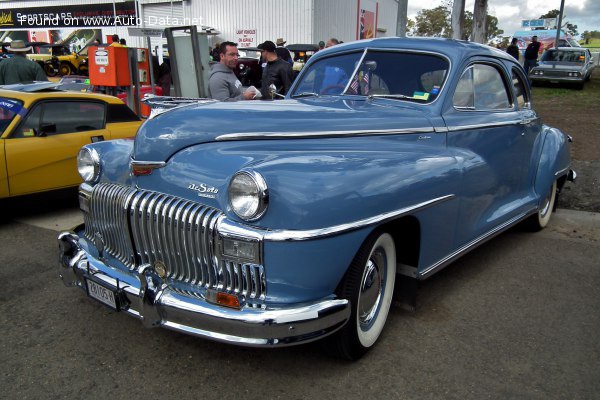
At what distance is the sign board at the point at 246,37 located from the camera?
25594mm

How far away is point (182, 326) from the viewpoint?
234 centimetres

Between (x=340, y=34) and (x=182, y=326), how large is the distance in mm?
26241

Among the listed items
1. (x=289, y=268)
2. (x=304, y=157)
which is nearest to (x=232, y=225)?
(x=289, y=268)

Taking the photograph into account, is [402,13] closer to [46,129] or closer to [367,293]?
[46,129]

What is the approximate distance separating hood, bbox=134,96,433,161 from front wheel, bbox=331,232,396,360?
2.36 feet

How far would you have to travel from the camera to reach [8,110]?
5.21m

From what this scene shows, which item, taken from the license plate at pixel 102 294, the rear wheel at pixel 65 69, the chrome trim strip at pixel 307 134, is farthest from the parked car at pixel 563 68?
the rear wheel at pixel 65 69

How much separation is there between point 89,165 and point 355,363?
2.02 metres

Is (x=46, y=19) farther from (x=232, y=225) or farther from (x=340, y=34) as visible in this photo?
(x=232, y=225)

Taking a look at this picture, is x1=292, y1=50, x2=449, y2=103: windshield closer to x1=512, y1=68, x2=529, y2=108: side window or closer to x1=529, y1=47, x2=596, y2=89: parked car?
x1=512, y1=68, x2=529, y2=108: side window

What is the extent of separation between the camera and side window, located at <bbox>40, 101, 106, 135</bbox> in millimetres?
5395

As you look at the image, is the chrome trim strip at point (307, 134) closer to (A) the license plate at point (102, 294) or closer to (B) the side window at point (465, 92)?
(B) the side window at point (465, 92)

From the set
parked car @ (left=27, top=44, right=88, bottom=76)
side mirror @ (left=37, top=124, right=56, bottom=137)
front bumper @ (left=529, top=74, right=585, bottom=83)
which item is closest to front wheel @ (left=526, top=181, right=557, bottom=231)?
side mirror @ (left=37, top=124, right=56, bottom=137)

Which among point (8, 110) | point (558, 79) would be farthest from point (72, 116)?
point (558, 79)
